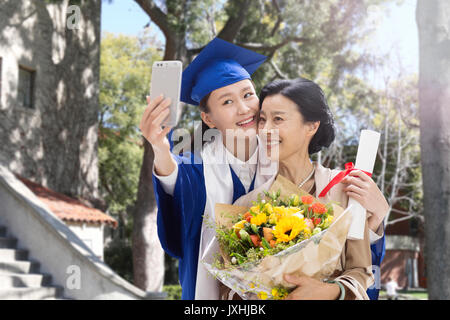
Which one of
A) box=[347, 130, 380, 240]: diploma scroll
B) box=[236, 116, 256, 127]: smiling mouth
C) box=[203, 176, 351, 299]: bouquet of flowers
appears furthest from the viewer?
box=[236, 116, 256, 127]: smiling mouth

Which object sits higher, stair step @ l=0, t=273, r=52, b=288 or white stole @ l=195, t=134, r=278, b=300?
white stole @ l=195, t=134, r=278, b=300

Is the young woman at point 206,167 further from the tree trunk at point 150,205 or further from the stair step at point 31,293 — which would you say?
the tree trunk at point 150,205

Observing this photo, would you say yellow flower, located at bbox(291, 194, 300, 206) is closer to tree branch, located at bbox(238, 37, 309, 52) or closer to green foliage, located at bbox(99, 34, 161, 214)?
tree branch, located at bbox(238, 37, 309, 52)

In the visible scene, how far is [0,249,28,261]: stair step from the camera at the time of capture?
326 inches

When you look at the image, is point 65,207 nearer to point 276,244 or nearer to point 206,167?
point 206,167

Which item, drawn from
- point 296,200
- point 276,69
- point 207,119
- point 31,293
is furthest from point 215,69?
point 276,69

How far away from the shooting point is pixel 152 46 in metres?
26.0

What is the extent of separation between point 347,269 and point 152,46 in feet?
83.0

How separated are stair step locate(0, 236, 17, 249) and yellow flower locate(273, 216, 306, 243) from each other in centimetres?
806

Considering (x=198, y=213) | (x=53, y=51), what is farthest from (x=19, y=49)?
(x=198, y=213)

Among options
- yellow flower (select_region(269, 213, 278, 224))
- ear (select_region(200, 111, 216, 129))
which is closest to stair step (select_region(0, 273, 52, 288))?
ear (select_region(200, 111, 216, 129))

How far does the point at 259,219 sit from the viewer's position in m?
1.76
